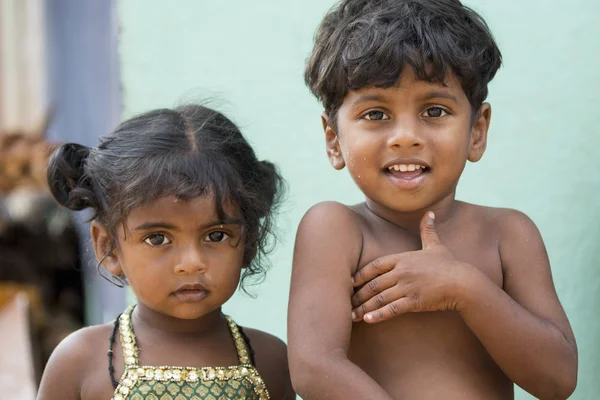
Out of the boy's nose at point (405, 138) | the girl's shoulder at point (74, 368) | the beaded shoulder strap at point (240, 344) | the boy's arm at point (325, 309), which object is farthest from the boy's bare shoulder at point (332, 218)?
the girl's shoulder at point (74, 368)

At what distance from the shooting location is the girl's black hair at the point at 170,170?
7.70 ft

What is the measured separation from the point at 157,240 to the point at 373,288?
0.57 m

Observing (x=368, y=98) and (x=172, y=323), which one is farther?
(x=172, y=323)

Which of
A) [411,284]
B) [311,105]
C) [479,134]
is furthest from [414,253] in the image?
[311,105]

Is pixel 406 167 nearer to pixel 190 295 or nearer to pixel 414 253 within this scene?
pixel 414 253

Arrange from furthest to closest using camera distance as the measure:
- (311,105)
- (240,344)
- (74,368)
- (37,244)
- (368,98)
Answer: (37,244), (311,105), (240,344), (74,368), (368,98)

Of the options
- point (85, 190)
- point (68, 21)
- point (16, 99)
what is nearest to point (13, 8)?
point (16, 99)

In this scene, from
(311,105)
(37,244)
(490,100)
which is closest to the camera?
(490,100)

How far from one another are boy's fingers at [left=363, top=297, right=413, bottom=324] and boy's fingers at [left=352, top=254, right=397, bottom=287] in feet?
0.29

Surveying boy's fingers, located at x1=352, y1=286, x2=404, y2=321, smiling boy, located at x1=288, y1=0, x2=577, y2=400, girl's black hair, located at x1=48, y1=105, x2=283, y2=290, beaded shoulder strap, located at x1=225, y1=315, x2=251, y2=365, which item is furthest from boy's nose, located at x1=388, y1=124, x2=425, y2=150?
beaded shoulder strap, located at x1=225, y1=315, x2=251, y2=365

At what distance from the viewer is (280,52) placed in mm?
3193

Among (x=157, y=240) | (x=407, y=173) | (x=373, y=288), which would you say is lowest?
(x=373, y=288)

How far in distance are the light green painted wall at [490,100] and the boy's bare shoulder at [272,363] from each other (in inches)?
18.6

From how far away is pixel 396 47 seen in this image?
215 centimetres
